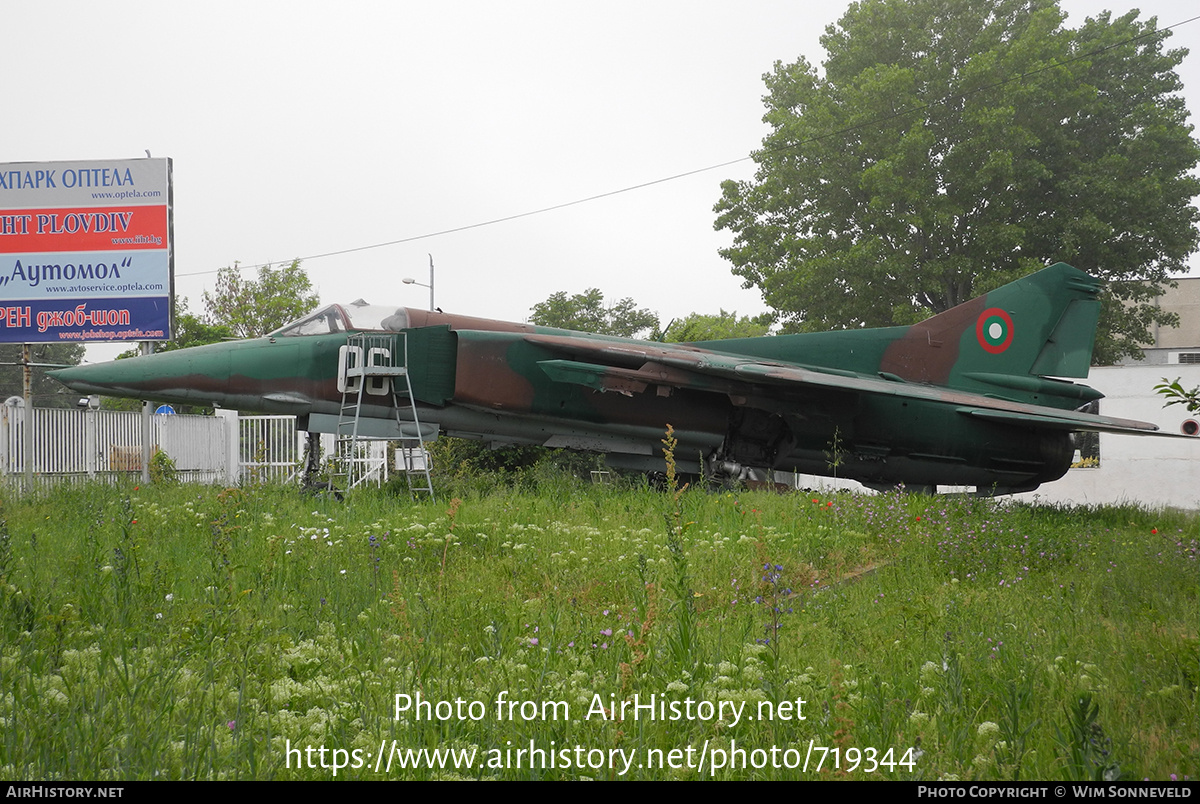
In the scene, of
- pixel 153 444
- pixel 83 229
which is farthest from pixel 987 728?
pixel 153 444

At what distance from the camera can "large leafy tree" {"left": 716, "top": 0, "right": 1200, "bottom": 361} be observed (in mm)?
26891

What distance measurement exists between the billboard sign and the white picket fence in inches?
133

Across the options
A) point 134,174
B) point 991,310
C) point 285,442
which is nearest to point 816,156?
point 991,310

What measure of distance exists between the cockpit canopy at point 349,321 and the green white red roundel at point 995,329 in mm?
9557

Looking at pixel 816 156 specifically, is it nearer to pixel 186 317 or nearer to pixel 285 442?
pixel 285 442

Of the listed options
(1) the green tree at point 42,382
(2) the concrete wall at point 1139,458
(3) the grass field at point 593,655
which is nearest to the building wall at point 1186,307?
(2) the concrete wall at point 1139,458

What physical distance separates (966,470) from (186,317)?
44.6 meters

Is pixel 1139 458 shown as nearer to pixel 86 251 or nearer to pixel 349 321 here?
pixel 349 321

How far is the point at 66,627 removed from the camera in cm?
423

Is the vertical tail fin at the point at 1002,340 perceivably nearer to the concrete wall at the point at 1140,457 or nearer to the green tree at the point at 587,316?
the concrete wall at the point at 1140,457

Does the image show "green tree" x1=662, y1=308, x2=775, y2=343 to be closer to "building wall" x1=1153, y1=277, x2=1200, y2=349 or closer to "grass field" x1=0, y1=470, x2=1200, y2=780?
"building wall" x1=1153, y1=277, x2=1200, y2=349

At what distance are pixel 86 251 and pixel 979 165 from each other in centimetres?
2631

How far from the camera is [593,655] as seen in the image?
397 cm

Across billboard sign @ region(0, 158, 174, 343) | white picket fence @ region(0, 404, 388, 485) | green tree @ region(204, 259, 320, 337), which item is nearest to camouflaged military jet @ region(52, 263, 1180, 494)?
billboard sign @ region(0, 158, 174, 343)
